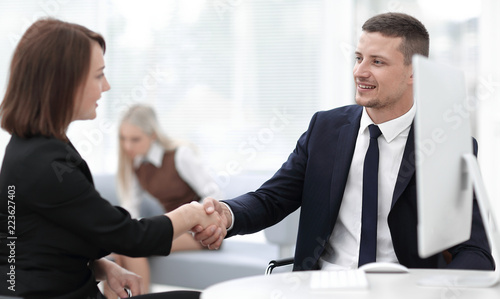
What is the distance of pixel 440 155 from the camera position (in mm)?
1211

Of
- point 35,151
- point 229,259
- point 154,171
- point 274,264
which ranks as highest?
point 35,151

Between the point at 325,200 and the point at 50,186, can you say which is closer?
the point at 50,186

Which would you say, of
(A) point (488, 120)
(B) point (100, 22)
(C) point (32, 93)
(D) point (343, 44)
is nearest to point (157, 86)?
(B) point (100, 22)

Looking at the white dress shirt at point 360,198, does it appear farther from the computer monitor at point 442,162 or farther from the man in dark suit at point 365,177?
the computer monitor at point 442,162

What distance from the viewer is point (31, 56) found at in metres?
1.42

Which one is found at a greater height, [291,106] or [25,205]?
[25,205]

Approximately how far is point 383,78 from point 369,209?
17.6 inches

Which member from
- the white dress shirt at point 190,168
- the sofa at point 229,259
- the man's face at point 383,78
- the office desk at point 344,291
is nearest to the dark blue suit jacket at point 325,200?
the man's face at point 383,78

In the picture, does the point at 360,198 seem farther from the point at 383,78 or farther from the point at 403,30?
the point at 403,30

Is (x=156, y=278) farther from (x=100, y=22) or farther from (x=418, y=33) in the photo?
(x=100, y=22)

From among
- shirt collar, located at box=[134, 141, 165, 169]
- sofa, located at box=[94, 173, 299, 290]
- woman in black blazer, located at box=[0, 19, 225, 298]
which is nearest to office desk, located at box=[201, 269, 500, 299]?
woman in black blazer, located at box=[0, 19, 225, 298]

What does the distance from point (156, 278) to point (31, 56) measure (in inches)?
92.4

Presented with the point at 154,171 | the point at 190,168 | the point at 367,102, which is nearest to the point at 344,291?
the point at 367,102

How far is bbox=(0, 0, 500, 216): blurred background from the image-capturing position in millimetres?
4488
